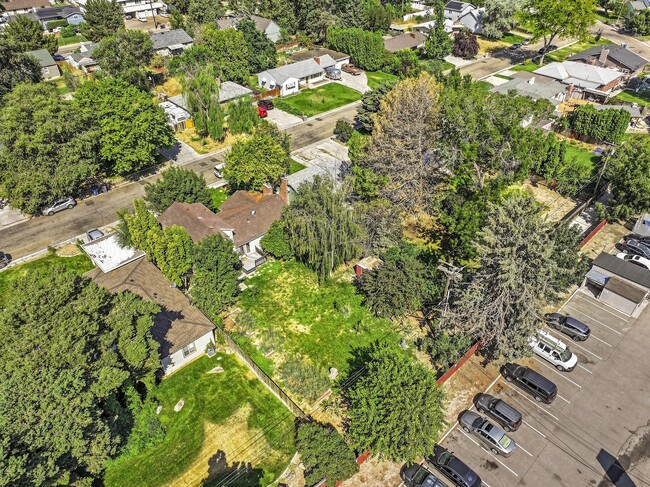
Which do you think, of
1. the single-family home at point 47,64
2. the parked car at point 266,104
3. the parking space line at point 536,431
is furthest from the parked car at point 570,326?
the single-family home at point 47,64

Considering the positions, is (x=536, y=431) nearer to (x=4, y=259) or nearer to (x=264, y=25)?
(x=4, y=259)

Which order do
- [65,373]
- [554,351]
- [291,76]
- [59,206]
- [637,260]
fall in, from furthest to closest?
[291,76]
[59,206]
[637,260]
[554,351]
[65,373]

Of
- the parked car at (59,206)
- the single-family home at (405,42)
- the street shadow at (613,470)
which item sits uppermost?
the single-family home at (405,42)

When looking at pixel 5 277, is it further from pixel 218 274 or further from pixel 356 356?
pixel 356 356

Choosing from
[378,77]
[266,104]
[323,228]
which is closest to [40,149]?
[323,228]

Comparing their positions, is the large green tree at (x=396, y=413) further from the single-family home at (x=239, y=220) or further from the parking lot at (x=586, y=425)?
the single-family home at (x=239, y=220)

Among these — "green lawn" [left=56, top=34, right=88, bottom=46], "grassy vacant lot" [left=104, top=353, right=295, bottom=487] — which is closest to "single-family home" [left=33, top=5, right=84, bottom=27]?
"green lawn" [left=56, top=34, right=88, bottom=46]

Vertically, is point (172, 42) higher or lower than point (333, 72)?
higher
